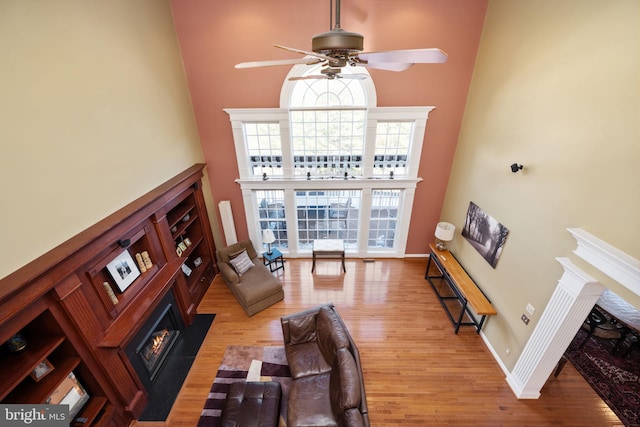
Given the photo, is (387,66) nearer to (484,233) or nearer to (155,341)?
(484,233)

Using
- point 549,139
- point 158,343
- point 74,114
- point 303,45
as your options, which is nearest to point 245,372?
point 158,343

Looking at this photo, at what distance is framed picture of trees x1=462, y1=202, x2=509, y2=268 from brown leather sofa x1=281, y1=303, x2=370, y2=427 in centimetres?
268

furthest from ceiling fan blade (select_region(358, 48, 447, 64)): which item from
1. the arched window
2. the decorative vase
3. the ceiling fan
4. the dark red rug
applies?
the dark red rug

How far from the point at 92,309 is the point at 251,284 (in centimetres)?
251

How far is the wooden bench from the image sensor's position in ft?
13.3

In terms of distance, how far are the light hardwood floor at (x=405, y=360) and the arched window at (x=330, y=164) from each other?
3.84ft

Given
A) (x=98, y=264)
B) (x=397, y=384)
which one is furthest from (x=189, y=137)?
(x=397, y=384)

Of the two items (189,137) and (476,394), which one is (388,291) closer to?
(476,394)

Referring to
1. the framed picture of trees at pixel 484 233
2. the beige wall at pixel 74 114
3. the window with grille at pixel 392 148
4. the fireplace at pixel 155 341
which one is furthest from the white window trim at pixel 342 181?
the fireplace at pixel 155 341

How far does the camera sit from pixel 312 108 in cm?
483

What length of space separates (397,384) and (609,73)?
430cm

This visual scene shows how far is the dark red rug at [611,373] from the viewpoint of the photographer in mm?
3303

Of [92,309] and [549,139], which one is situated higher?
[549,139]

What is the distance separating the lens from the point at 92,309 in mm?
2639
